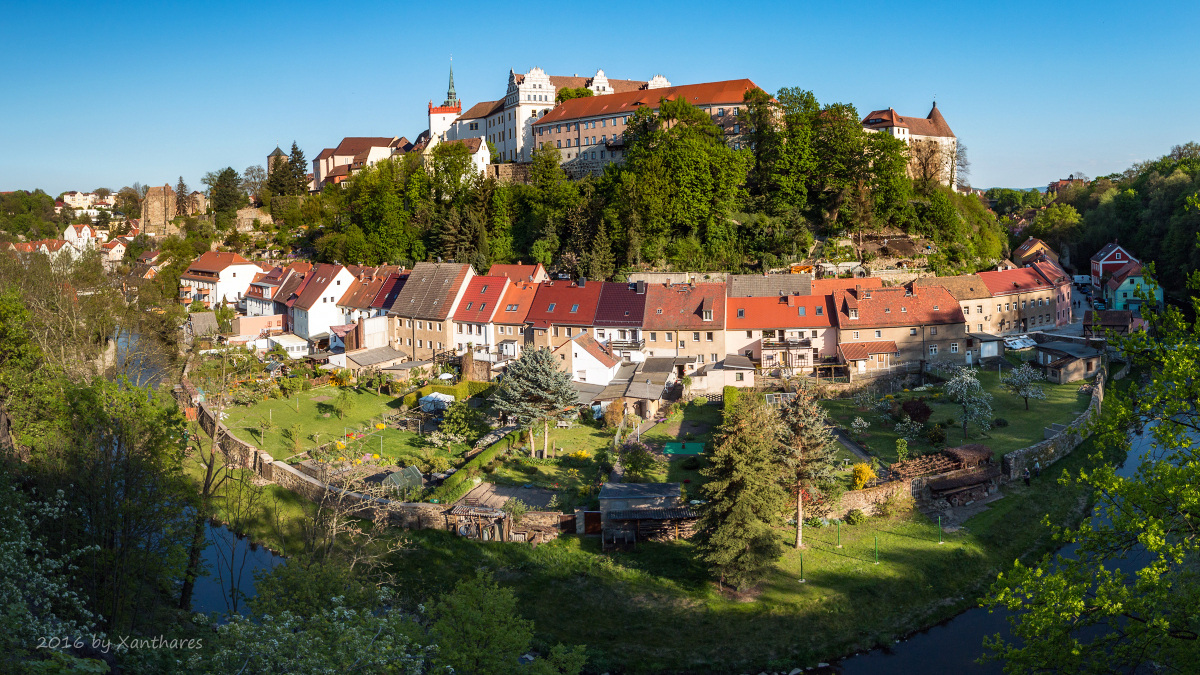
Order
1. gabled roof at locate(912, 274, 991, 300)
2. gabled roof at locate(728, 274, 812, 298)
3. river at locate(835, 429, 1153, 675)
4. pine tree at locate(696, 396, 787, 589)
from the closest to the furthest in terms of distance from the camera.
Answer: river at locate(835, 429, 1153, 675) → pine tree at locate(696, 396, 787, 589) → gabled roof at locate(728, 274, 812, 298) → gabled roof at locate(912, 274, 991, 300)

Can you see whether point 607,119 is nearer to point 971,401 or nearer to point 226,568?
point 971,401

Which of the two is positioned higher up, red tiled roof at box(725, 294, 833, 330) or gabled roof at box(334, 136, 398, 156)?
gabled roof at box(334, 136, 398, 156)

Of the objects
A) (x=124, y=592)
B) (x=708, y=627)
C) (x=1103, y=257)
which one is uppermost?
(x=1103, y=257)

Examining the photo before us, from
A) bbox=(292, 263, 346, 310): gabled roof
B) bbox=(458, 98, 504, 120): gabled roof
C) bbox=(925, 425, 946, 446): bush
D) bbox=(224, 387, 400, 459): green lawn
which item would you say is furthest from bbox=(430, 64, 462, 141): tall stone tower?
bbox=(925, 425, 946, 446): bush

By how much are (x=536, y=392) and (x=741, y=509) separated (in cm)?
1337

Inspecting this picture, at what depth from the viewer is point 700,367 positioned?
4262cm

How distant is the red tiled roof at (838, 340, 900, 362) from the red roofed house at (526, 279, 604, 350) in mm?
13217

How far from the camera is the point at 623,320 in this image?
1737 inches

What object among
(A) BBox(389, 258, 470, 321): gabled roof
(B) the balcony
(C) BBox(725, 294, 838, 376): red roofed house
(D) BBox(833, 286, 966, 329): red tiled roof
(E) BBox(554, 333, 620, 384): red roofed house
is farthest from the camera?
(A) BBox(389, 258, 470, 321): gabled roof

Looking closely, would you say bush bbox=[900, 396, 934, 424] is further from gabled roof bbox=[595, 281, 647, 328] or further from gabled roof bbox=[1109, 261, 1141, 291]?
gabled roof bbox=[1109, 261, 1141, 291]

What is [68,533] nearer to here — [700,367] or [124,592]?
[124,592]

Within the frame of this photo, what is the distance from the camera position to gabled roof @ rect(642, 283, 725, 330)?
141ft

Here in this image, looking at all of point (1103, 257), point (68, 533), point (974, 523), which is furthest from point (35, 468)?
point (1103, 257)

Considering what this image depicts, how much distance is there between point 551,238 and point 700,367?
1808 centimetres
